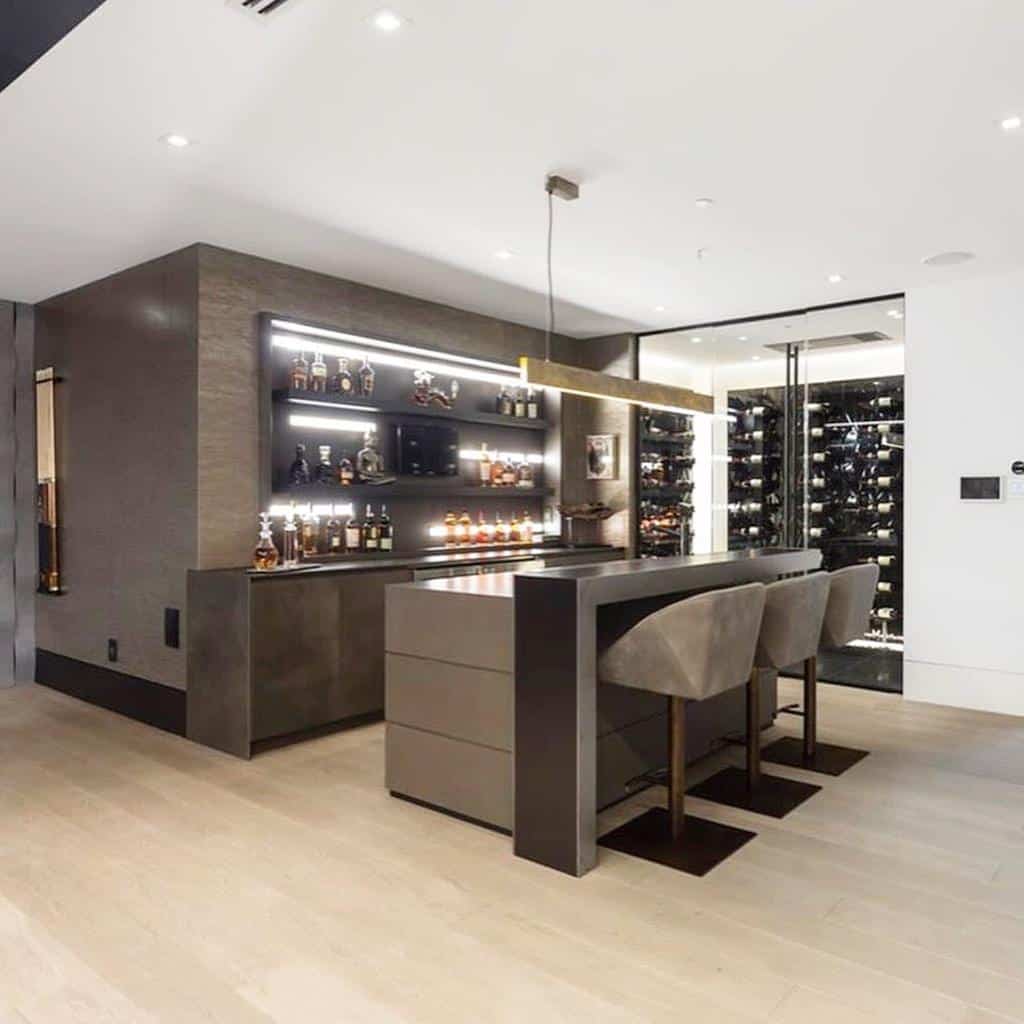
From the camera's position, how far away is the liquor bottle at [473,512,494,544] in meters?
6.28

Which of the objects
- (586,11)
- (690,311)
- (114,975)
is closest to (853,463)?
(690,311)

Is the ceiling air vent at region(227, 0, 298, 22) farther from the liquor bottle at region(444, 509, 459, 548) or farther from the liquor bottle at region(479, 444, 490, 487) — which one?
the liquor bottle at region(479, 444, 490, 487)

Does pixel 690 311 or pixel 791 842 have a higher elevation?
pixel 690 311

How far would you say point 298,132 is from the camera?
3162 mm

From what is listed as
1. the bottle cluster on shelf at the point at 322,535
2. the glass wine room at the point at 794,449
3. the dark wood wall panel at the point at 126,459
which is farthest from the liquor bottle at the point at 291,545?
the glass wine room at the point at 794,449

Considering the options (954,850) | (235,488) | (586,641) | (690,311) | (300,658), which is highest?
(690,311)

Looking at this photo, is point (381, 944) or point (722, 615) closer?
point (381, 944)

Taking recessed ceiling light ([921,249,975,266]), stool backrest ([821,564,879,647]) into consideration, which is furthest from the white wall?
stool backrest ([821,564,879,647])

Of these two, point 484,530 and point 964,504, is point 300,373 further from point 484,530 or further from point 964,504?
point 964,504

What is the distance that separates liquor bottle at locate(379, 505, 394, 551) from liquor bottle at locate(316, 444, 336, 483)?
0.54m

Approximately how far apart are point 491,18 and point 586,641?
6.38 ft

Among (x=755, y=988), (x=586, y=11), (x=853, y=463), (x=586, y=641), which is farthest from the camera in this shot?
(x=853, y=463)

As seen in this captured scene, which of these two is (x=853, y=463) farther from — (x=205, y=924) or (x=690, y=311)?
(x=205, y=924)

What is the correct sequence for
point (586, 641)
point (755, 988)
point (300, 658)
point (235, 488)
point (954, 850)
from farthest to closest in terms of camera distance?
1. point (235, 488)
2. point (300, 658)
3. point (954, 850)
4. point (586, 641)
5. point (755, 988)
